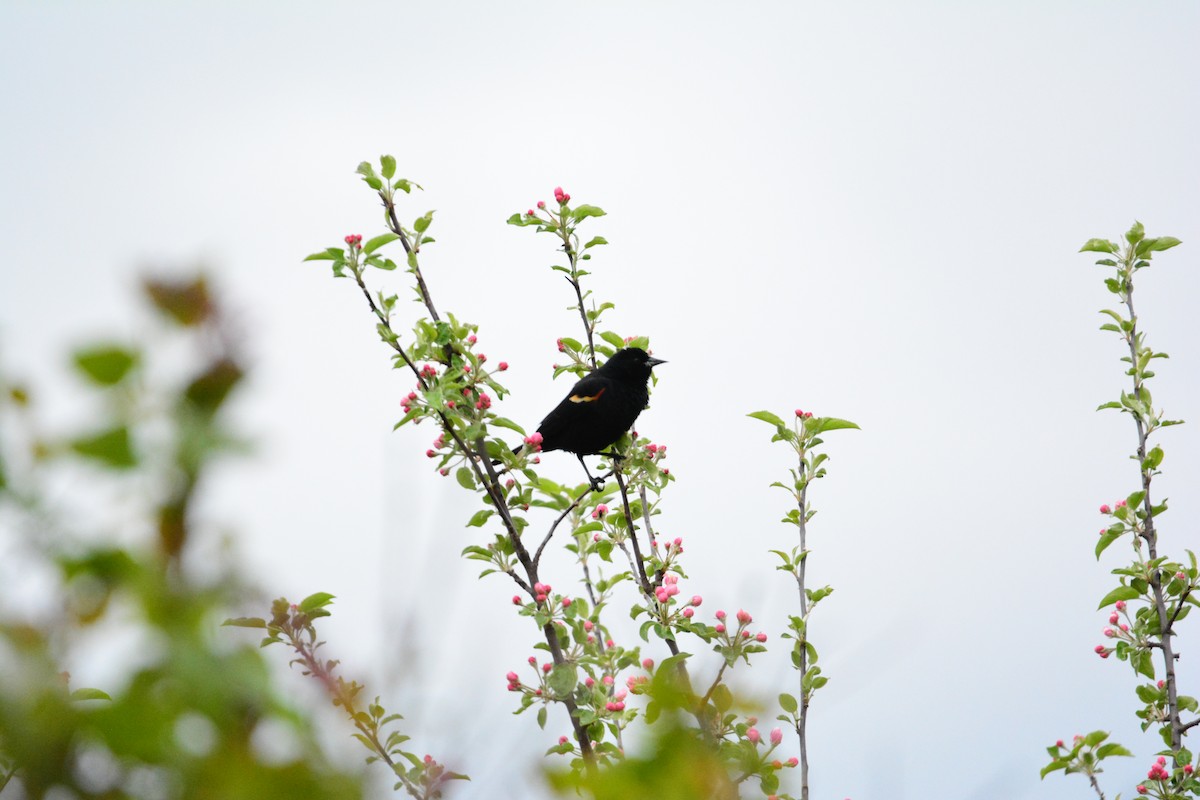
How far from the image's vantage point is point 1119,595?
6.39 meters

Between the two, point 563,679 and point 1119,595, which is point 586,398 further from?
point 1119,595

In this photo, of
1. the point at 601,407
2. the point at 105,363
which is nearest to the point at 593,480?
the point at 601,407

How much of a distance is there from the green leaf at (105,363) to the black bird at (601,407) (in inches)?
255

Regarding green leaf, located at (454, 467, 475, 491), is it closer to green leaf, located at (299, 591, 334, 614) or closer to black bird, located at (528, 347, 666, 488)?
green leaf, located at (299, 591, 334, 614)

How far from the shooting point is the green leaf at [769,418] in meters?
6.26

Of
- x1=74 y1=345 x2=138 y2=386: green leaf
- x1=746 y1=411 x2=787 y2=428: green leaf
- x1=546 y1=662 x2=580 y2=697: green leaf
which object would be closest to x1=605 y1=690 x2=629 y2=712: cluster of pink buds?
x1=546 y1=662 x2=580 y2=697: green leaf

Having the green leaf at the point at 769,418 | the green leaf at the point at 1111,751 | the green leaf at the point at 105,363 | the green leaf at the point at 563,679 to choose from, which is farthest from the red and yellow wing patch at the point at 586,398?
the green leaf at the point at 105,363

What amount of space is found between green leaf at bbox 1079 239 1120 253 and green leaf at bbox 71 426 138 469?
7.03 m

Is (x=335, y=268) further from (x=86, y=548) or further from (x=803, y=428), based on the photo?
(x=86, y=548)

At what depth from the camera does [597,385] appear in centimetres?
799

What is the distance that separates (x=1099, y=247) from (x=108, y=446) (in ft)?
23.1

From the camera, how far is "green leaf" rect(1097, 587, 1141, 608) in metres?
6.38

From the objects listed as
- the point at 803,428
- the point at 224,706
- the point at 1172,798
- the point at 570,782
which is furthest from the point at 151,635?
the point at 1172,798

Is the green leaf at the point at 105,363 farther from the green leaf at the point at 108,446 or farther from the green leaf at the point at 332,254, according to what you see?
the green leaf at the point at 332,254
